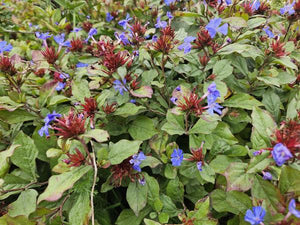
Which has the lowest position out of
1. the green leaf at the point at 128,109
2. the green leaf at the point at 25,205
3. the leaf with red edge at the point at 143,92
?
the green leaf at the point at 25,205

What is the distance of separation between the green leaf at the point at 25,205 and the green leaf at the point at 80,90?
458 millimetres

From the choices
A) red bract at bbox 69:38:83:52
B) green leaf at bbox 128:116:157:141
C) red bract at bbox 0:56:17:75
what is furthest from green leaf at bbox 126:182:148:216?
red bract at bbox 69:38:83:52

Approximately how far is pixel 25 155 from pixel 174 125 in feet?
2.31

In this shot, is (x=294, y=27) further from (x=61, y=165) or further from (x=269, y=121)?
(x=61, y=165)

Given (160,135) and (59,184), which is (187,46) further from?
(59,184)

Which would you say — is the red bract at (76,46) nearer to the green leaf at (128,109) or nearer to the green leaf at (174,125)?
the green leaf at (128,109)

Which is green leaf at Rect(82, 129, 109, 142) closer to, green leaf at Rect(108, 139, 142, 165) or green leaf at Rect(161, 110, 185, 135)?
green leaf at Rect(108, 139, 142, 165)

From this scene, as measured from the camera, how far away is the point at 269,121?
3.29 feet

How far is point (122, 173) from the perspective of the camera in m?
1.14

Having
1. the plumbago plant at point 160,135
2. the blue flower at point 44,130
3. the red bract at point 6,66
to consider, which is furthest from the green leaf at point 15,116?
the blue flower at point 44,130

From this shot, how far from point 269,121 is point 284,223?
14.3 inches

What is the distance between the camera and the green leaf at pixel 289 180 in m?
0.87

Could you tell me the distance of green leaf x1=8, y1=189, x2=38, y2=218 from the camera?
110 cm

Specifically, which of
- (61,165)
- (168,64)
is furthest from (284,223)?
(168,64)
